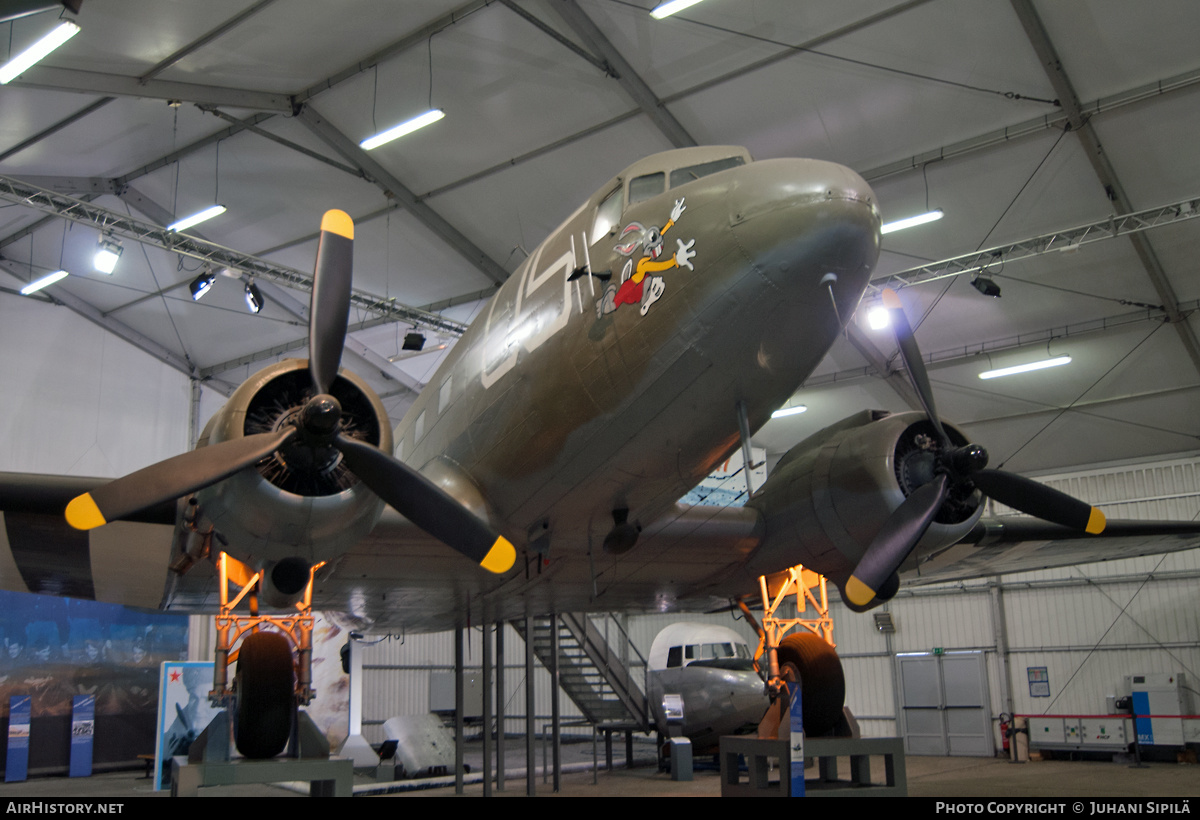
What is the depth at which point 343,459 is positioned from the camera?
7.35m

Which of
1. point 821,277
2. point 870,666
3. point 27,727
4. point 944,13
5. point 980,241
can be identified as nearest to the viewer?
point 821,277

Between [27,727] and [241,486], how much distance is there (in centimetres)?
1916

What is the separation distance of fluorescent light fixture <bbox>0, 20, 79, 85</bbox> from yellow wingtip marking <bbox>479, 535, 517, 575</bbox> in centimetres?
894

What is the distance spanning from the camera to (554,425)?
26.3 feet

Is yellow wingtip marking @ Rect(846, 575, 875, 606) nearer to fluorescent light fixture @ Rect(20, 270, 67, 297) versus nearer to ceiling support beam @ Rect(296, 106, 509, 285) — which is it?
ceiling support beam @ Rect(296, 106, 509, 285)

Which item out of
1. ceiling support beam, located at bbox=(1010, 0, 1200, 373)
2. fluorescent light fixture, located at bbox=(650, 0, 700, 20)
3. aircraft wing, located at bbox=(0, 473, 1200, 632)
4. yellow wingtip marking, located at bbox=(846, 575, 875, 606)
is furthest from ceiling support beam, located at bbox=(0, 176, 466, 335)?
ceiling support beam, located at bbox=(1010, 0, 1200, 373)

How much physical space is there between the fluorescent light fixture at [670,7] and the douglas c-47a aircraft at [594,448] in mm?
6473

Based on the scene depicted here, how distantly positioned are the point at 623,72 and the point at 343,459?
36.1ft

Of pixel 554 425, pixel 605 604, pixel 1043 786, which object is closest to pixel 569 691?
pixel 605 604

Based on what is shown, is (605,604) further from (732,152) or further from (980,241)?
(980,241)

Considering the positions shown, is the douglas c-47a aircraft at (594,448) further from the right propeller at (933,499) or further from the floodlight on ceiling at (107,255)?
the floodlight on ceiling at (107,255)

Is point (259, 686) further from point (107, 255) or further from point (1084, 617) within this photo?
point (1084, 617)

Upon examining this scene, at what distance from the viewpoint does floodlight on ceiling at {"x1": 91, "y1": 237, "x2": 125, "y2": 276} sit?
688 inches

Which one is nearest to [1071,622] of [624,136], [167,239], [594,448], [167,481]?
[624,136]
